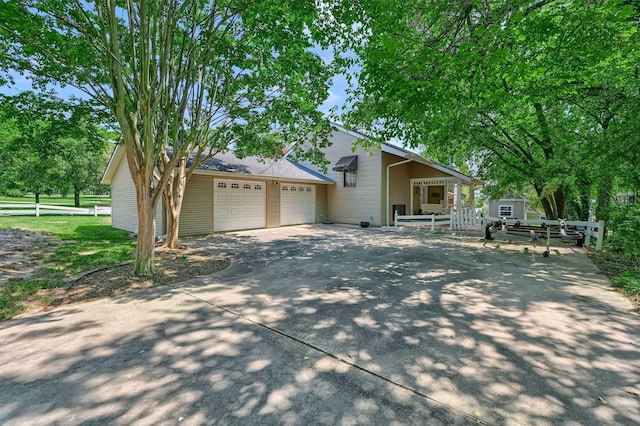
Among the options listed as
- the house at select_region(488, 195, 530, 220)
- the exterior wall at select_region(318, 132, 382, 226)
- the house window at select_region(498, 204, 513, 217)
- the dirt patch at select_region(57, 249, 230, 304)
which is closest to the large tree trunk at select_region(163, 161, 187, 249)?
the dirt patch at select_region(57, 249, 230, 304)

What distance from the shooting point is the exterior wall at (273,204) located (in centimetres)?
1452

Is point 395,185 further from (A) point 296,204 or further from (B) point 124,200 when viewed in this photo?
(B) point 124,200

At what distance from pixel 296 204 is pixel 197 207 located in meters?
5.77

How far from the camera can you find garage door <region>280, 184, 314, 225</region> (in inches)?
604

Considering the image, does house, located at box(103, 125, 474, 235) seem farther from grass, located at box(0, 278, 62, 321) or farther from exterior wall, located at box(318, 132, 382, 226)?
grass, located at box(0, 278, 62, 321)

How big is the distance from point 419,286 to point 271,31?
6292mm

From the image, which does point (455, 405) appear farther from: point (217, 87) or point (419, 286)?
point (217, 87)

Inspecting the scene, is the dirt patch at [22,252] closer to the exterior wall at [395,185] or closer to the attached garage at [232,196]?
the attached garage at [232,196]

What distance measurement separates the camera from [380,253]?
27.0 ft

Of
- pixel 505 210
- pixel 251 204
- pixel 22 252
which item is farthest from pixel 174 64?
pixel 505 210

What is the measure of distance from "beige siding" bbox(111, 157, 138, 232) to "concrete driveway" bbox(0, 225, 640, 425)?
32.2 ft

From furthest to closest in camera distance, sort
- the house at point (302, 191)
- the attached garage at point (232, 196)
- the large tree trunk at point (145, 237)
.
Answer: the house at point (302, 191) < the attached garage at point (232, 196) < the large tree trunk at point (145, 237)

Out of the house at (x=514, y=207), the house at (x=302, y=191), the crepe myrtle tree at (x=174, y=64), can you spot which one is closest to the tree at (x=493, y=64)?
the crepe myrtle tree at (x=174, y=64)

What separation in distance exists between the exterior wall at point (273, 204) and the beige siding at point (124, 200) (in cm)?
583
